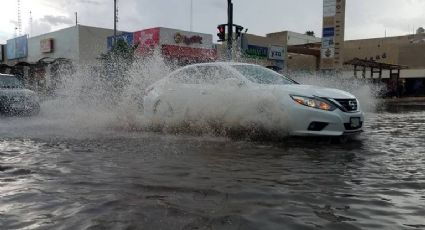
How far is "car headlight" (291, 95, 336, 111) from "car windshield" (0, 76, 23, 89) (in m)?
10.5

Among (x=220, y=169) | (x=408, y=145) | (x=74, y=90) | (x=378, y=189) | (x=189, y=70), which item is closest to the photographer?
(x=378, y=189)

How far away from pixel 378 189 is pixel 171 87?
207 inches

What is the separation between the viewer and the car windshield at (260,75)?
773 centimetres

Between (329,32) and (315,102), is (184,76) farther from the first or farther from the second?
(329,32)

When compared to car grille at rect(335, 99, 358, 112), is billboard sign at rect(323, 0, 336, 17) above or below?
above

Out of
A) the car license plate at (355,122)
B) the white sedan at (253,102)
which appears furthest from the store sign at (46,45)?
the car license plate at (355,122)

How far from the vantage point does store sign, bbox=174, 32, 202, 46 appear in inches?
1128

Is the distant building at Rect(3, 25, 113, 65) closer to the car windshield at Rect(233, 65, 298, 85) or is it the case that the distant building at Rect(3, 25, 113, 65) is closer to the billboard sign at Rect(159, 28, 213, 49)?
the billboard sign at Rect(159, 28, 213, 49)

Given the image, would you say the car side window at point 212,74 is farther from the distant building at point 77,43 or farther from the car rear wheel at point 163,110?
the distant building at point 77,43

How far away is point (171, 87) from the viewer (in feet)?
28.8

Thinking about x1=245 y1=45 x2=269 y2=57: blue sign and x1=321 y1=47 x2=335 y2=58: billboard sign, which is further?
x1=245 y1=45 x2=269 y2=57: blue sign

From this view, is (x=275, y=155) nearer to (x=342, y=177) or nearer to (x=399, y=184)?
(x=342, y=177)

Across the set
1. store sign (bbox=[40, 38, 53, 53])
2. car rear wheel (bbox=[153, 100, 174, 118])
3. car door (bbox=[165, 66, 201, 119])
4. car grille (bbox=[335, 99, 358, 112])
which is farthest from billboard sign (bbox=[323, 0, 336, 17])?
car grille (bbox=[335, 99, 358, 112])

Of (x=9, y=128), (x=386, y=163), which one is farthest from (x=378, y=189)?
(x=9, y=128)
